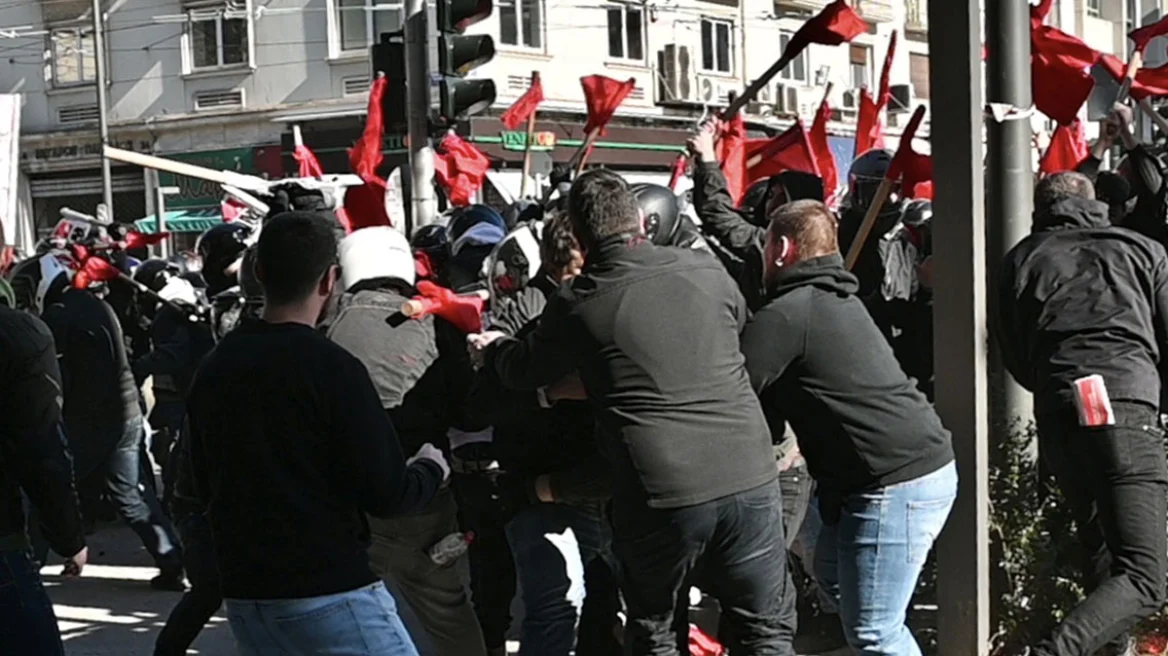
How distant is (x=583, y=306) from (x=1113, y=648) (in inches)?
99.8

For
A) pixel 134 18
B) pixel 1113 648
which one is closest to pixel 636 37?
pixel 134 18

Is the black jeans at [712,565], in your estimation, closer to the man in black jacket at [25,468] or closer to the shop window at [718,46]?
the man in black jacket at [25,468]

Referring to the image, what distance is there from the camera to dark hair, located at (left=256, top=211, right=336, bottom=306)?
12.8ft

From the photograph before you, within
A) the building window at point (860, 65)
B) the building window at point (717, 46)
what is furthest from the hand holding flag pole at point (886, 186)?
the building window at point (860, 65)

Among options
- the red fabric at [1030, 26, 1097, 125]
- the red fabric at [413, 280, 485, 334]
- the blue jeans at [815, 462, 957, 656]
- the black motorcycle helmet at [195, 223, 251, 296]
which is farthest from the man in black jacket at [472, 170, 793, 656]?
the black motorcycle helmet at [195, 223, 251, 296]

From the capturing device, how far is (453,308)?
5.52 meters

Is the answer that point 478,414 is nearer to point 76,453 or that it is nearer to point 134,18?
point 76,453

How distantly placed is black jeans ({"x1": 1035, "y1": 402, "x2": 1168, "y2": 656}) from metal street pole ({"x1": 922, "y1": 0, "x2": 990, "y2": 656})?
386 millimetres

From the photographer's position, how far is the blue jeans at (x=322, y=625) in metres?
3.82

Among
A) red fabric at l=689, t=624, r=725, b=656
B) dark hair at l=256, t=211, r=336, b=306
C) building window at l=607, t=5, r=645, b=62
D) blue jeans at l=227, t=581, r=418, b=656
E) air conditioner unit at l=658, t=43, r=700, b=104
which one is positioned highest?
building window at l=607, t=5, r=645, b=62

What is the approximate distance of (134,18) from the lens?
3391cm

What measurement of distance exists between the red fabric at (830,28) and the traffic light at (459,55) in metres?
2.85

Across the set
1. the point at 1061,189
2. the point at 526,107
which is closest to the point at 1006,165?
the point at 1061,189

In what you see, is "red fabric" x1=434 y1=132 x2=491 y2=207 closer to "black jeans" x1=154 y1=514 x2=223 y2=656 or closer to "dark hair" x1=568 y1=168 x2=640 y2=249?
"black jeans" x1=154 y1=514 x2=223 y2=656
